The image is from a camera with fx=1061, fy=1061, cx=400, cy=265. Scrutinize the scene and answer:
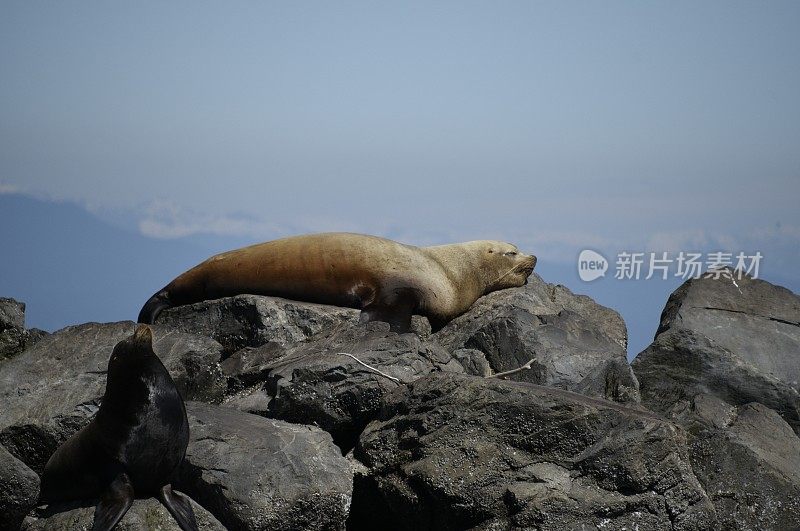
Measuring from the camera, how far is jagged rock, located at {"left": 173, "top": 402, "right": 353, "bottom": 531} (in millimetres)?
5352

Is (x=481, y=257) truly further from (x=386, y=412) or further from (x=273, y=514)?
(x=273, y=514)

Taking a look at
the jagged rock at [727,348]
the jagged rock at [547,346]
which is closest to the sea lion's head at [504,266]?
the jagged rock at [547,346]

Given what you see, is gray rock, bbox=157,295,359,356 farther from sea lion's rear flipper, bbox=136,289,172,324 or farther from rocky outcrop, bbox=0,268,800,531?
sea lion's rear flipper, bbox=136,289,172,324

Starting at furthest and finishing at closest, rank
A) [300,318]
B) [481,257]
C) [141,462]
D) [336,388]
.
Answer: [481,257], [300,318], [336,388], [141,462]

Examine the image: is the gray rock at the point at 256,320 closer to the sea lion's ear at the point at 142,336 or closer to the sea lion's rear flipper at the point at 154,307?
the sea lion's rear flipper at the point at 154,307

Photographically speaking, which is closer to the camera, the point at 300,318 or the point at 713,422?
the point at 713,422

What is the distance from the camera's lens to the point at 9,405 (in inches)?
262

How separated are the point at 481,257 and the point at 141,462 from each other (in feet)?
17.8

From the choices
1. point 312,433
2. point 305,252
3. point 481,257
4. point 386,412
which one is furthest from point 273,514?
point 481,257

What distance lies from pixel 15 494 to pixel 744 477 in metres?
3.92

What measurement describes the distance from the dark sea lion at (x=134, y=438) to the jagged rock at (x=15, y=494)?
0.21 metres

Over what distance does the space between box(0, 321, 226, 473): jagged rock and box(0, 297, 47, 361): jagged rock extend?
2.95ft

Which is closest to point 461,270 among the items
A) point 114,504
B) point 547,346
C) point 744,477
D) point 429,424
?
point 547,346

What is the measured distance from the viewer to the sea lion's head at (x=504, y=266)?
10094 mm
